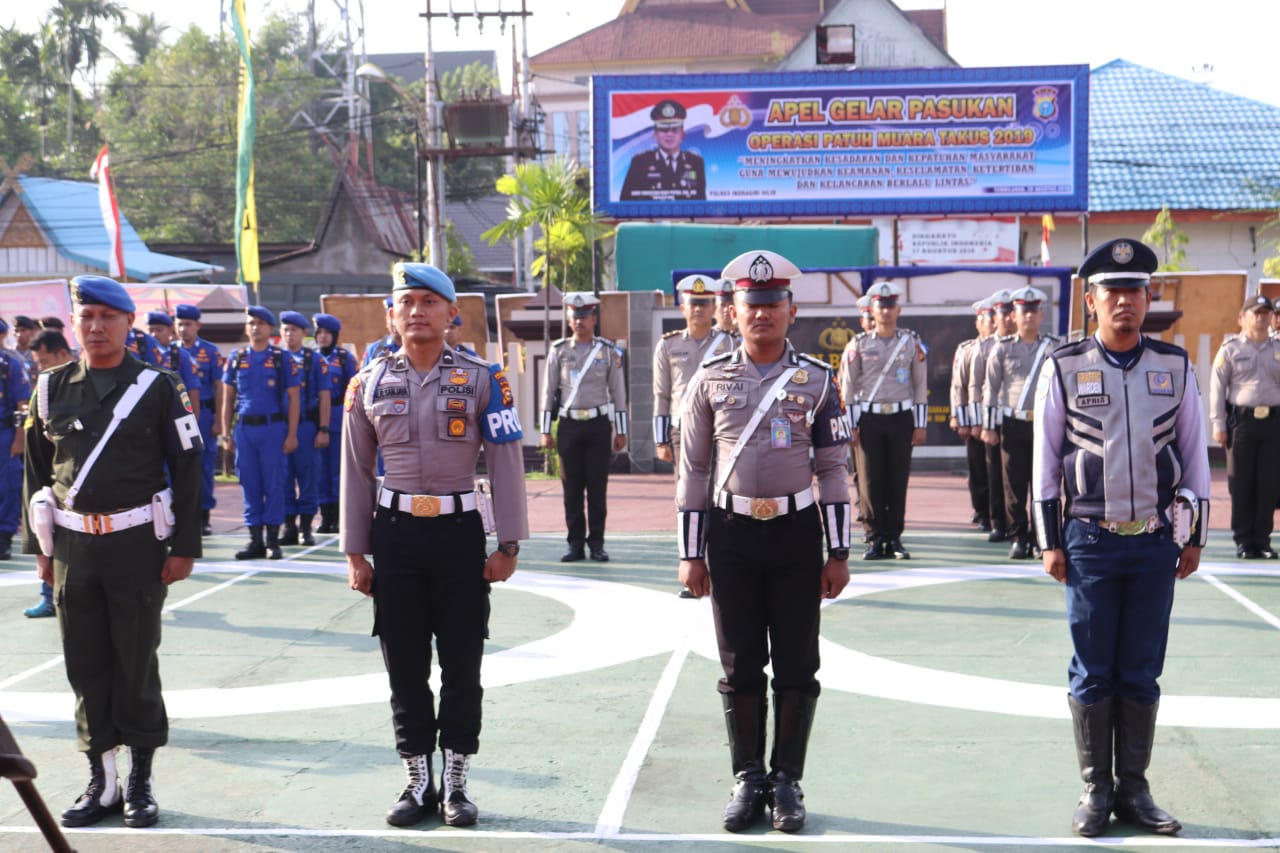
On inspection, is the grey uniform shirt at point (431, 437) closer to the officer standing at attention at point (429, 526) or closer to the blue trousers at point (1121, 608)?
the officer standing at attention at point (429, 526)

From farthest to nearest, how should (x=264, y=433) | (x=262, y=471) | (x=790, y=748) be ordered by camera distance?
(x=264, y=433) < (x=262, y=471) < (x=790, y=748)

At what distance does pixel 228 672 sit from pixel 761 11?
6202 centimetres

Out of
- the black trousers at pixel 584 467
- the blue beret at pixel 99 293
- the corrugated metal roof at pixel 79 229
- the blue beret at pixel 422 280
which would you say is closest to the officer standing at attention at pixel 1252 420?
the black trousers at pixel 584 467

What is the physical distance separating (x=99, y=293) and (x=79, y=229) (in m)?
36.8

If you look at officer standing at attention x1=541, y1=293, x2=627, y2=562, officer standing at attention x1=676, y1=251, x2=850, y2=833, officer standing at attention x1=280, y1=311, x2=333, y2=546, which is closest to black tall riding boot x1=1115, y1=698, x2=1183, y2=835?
officer standing at attention x1=676, y1=251, x2=850, y2=833

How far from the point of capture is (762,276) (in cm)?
572

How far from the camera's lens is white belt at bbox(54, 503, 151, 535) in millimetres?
5961

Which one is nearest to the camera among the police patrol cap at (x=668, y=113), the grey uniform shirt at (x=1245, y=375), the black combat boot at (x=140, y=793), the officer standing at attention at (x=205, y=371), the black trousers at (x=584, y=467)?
the black combat boot at (x=140, y=793)

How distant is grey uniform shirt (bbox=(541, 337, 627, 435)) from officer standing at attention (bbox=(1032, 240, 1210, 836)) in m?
7.42

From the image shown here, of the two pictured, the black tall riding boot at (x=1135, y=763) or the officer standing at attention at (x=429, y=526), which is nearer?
the black tall riding boot at (x=1135, y=763)

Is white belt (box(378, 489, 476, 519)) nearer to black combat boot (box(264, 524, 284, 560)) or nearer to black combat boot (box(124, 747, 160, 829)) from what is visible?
black combat boot (box(124, 747, 160, 829))

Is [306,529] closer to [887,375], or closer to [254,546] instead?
[254,546]

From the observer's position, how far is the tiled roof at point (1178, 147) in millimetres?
37625

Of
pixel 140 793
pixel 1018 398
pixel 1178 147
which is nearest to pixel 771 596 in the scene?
pixel 140 793
